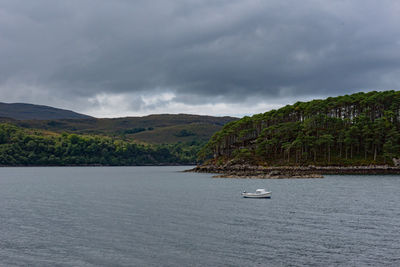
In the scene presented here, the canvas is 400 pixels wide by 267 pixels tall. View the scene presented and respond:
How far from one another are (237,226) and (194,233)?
7.72m

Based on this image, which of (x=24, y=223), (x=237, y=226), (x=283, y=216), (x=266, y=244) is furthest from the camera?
(x=283, y=216)

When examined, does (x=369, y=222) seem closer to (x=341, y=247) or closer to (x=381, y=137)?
(x=341, y=247)

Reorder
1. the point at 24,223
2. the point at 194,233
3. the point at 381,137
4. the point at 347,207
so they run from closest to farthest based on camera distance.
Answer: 1. the point at 194,233
2. the point at 24,223
3. the point at 347,207
4. the point at 381,137

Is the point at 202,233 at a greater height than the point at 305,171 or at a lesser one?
lesser

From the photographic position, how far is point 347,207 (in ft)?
231

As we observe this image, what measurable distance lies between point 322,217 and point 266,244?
20.6m

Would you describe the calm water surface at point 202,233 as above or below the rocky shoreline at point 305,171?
below

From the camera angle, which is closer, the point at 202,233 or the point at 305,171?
the point at 202,233

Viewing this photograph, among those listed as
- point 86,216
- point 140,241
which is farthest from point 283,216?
point 86,216

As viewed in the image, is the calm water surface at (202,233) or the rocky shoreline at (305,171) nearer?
the calm water surface at (202,233)

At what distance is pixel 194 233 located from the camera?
48156 millimetres

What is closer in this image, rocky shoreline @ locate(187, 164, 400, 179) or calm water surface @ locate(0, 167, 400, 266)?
calm water surface @ locate(0, 167, 400, 266)

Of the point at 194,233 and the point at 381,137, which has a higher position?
the point at 381,137

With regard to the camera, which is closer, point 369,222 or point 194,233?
point 194,233
